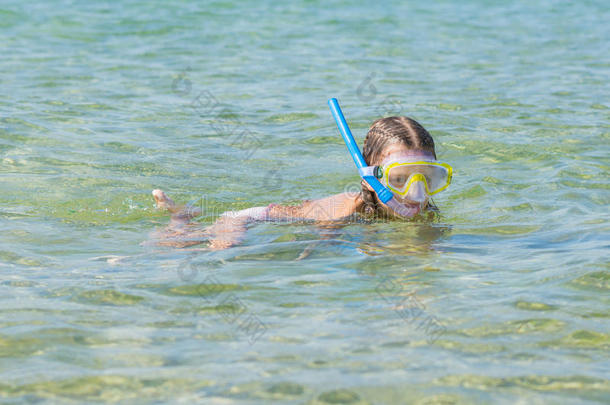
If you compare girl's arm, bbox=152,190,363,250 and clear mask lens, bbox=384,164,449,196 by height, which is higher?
clear mask lens, bbox=384,164,449,196

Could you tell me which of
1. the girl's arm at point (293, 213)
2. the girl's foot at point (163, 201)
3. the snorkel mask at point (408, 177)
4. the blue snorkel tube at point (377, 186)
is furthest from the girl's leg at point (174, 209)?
the snorkel mask at point (408, 177)

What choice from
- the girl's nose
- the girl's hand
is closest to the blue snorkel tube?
the girl's nose

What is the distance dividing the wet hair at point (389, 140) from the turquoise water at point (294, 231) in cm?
19

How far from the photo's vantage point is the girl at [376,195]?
4.33m

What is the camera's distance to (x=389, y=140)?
446cm

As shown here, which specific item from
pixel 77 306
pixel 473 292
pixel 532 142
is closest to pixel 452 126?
pixel 532 142

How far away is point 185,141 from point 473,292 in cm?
416

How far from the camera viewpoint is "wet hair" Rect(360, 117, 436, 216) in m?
4.40

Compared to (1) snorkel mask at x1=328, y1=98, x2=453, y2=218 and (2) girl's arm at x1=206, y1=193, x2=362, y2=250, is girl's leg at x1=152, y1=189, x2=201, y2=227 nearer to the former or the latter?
(2) girl's arm at x1=206, y1=193, x2=362, y2=250

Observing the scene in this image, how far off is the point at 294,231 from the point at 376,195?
1.68ft

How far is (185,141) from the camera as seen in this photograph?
7.09 m

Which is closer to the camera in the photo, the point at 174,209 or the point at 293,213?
the point at 293,213

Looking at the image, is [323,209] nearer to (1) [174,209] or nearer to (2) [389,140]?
(2) [389,140]

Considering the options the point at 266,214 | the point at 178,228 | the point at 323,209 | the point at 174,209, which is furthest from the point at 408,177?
the point at 174,209
